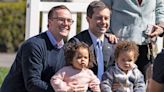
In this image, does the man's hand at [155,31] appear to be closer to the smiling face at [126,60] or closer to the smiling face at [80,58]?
the smiling face at [126,60]

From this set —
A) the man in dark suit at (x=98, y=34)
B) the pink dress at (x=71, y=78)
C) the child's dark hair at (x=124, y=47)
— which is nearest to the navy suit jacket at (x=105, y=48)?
the man in dark suit at (x=98, y=34)

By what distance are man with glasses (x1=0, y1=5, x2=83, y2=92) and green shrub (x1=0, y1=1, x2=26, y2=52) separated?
10.2m

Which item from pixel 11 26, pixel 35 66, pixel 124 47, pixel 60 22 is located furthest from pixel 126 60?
pixel 11 26

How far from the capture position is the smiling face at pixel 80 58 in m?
4.95

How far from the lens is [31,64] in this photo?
489 centimetres

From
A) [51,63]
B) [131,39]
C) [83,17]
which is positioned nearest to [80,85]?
[51,63]

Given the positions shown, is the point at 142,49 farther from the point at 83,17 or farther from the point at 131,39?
the point at 83,17

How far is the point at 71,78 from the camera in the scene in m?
4.95

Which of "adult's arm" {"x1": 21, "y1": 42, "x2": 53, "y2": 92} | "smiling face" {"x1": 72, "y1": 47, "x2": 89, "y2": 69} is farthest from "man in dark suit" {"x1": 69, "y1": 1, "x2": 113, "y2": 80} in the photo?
"adult's arm" {"x1": 21, "y1": 42, "x2": 53, "y2": 92}

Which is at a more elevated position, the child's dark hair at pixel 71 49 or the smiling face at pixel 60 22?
the smiling face at pixel 60 22

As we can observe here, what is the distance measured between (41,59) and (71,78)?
0.27 metres

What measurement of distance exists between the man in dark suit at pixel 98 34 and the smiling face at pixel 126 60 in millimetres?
207

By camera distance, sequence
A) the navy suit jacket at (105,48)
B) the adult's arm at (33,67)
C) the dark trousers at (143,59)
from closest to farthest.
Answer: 1. the adult's arm at (33,67)
2. the navy suit jacket at (105,48)
3. the dark trousers at (143,59)

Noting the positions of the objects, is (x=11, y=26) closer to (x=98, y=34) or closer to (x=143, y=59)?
(x=143, y=59)
